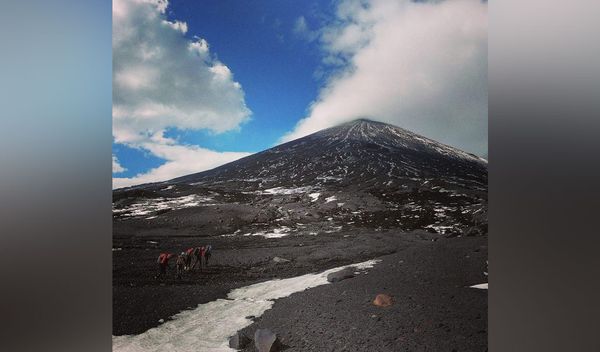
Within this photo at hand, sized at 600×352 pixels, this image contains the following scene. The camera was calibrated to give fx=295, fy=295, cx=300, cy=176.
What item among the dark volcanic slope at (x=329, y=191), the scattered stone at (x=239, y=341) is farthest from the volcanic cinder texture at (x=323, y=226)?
the scattered stone at (x=239, y=341)

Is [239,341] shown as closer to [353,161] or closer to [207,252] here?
[207,252]

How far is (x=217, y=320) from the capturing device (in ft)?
8.54

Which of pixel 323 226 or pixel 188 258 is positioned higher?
pixel 323 226

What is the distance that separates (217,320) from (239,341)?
1.14 feet

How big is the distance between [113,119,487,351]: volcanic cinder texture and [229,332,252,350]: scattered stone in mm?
206

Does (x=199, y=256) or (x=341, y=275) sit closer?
(x=341, y=275)

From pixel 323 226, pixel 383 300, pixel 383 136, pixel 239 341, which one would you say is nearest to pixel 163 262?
pixel 239 341

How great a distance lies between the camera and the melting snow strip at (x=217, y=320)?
251 centimetres
